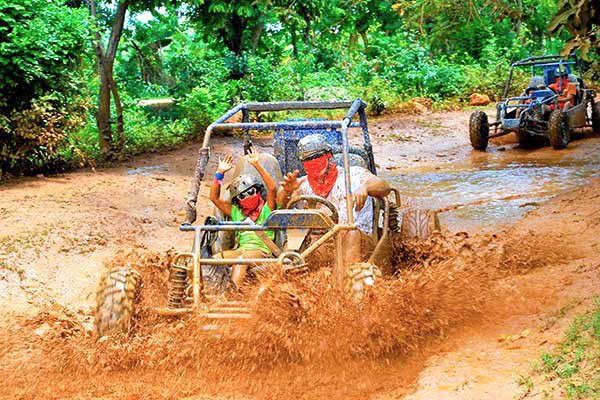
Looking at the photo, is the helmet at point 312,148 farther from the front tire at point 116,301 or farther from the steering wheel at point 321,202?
the front tire at point 116,301

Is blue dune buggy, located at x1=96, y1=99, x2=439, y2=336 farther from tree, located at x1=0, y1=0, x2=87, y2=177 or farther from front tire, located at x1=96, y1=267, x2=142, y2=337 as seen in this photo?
tree, located at x1=0, y1=0, x2=87, y2=177

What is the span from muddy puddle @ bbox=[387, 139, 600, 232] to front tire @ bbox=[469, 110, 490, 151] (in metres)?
0.19

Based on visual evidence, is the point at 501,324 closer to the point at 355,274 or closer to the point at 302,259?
the point at 355,274

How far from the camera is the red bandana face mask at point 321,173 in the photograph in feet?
19.5

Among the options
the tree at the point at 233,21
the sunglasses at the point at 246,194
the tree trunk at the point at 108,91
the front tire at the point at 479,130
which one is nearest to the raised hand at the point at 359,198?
the sunglasses at the point at 246,194

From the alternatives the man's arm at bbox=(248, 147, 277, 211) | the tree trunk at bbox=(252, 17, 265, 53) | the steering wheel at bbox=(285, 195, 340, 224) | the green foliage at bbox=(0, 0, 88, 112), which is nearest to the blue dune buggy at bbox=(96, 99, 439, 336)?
the steering wheel at bbox=(285, 195, 340, 224)

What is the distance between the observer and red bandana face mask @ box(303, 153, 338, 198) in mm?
5941

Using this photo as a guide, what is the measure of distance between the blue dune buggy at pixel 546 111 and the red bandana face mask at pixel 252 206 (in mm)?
9094

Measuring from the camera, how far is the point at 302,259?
5.21 metres

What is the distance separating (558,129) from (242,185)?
30.3ft

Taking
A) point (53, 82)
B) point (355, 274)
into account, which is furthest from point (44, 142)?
point (355, 274)

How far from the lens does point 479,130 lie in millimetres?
14570

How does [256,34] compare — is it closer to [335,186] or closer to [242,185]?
[335,186]

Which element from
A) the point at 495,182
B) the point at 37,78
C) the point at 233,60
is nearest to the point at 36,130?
the point at 37,78
